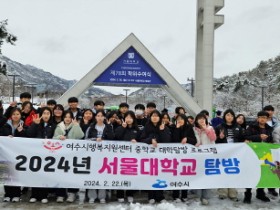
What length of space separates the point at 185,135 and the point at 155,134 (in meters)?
0.56

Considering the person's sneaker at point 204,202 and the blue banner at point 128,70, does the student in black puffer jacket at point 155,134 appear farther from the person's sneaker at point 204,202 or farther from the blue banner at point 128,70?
the blue banner at point 128,70

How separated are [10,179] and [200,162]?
3348 millimetres

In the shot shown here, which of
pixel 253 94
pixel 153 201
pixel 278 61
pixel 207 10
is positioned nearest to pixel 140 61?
pixel 207 10

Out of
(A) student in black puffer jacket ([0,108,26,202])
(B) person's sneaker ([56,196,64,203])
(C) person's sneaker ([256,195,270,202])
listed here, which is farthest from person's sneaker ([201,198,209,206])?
(A) student in black puffer jacket ([0,108,26,202])

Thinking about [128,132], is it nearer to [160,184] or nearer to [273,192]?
[160,184]

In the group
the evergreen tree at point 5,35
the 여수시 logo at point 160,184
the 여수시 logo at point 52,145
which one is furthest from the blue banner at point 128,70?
the 여수시 logo at point 160,184

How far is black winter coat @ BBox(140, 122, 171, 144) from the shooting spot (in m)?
6.23

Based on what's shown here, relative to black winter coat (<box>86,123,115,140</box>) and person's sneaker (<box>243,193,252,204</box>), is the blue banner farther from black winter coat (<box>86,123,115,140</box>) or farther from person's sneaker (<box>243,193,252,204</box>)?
person's sneaker (<box>243,193,252,204</box>)

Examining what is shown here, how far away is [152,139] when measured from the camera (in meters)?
6.16

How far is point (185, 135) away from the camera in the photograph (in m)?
6.34

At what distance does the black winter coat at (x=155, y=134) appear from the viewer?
20.4 feet

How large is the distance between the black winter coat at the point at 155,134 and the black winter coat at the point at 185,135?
0.18 meters

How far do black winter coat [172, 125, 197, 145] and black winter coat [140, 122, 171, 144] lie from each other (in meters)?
0.18

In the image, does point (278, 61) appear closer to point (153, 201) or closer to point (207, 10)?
point (207, 10)
